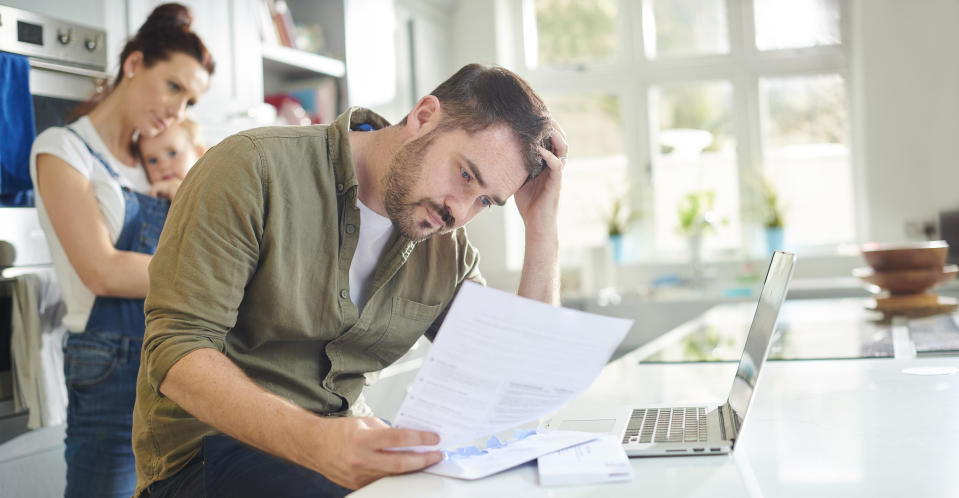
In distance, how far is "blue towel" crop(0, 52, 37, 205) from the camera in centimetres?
211

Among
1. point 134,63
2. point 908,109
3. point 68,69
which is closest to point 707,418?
point 134,63

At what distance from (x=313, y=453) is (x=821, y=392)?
2.84 feet

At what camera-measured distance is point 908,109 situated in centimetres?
439

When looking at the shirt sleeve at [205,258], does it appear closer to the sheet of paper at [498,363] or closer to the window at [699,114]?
the sheet of paper at [498,363]

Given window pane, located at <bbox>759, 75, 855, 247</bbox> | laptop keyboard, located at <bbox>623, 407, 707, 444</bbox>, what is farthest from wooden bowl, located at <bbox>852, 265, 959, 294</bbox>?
window pane, located at <bbox>759, 75, 855, 247</bbox>

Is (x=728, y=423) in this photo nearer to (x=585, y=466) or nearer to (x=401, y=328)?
(x=585, y=466)

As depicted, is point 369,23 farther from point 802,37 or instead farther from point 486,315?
point 486,315

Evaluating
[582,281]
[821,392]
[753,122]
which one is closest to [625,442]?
[821,392]

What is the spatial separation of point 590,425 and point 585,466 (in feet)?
0.91

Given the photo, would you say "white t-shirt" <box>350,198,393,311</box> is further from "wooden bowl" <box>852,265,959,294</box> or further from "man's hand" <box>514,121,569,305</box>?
"wooden bowl" <box>852,265,959,294</box>

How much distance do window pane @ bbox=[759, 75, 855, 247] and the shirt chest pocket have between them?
3766 millimetres

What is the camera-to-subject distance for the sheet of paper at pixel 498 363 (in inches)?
33.7

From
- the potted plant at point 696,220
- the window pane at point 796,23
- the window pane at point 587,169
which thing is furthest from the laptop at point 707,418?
the window pane at point 796,23

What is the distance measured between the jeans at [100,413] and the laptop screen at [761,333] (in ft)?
4.40
